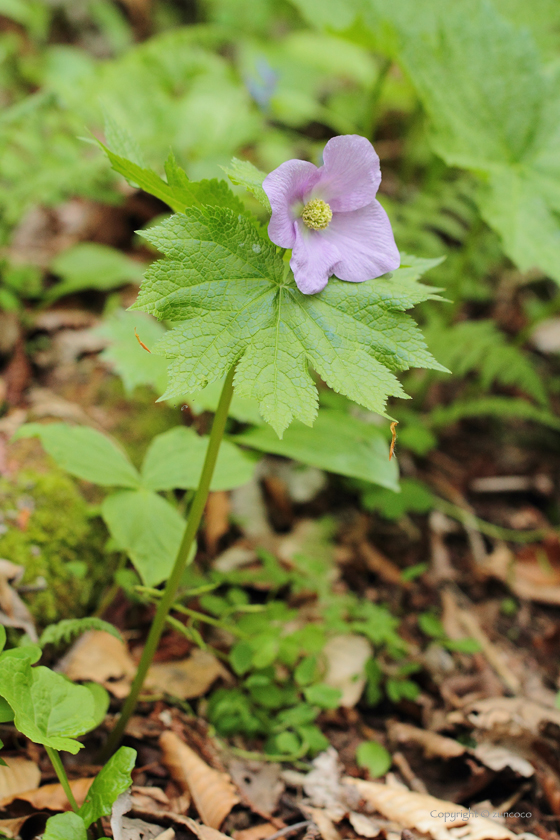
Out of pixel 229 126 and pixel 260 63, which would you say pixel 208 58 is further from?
pixel 229 126

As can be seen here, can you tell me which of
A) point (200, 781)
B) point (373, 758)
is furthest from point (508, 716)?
point (200, 781)

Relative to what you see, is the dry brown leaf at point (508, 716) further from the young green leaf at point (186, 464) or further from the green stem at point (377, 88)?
the green stem at point (377, 88)

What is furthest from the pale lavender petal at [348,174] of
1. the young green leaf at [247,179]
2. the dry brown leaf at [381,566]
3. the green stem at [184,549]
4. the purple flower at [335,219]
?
the dry brown leaf at [381,566]

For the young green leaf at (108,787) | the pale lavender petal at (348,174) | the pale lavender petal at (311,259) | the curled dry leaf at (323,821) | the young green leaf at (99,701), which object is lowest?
the curled dry leaf at (323,821)

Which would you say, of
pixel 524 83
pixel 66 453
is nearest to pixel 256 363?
pixel 66 453

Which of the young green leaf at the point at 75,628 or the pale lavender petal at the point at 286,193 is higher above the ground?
the pale lavender petal at the point at 286,193

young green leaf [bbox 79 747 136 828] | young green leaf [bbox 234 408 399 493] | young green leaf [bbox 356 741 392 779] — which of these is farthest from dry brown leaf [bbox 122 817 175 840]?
young green leaf [bbox 234 408 399 493]
